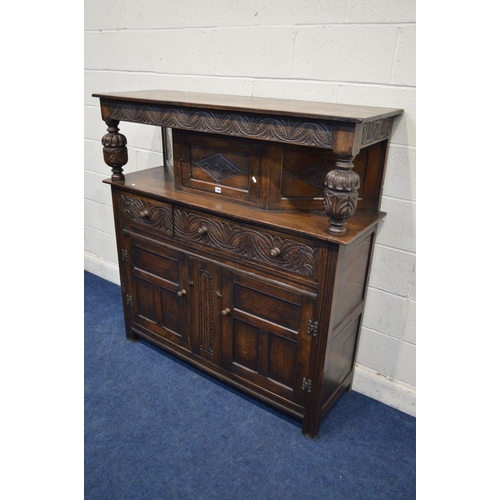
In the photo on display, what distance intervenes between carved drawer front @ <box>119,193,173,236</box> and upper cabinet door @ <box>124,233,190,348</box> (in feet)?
0.29

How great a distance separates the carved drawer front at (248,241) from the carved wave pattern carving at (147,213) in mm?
59

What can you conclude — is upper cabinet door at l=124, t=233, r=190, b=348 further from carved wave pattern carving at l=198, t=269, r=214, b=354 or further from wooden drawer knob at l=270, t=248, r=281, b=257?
wooden drawer knob at l=270, t=248, r=281, b=257

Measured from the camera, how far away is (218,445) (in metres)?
1.82

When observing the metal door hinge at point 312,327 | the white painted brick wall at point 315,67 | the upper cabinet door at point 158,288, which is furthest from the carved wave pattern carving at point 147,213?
the metal door hinge at point 312,327

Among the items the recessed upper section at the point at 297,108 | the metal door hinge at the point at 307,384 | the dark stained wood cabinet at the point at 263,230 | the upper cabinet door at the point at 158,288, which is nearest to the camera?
the recessed upper section at the point at 297,108

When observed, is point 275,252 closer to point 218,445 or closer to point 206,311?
point 206,311

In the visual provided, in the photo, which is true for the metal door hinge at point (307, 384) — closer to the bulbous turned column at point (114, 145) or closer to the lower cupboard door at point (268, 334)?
the lower cupboard door at point (268, 334)

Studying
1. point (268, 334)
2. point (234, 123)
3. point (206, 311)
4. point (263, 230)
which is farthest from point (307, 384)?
point (234, 123)

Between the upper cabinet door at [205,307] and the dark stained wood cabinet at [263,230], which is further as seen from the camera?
the upper cabinet door at [205,307]

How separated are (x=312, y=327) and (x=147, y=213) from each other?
3.27 ft

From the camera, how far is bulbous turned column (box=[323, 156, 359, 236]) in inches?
55.3

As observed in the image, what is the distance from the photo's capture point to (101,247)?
10.4ft

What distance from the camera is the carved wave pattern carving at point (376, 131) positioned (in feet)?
4.71

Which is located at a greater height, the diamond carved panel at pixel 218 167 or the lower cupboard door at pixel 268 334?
the diamond carved panel at pixel 218 167
